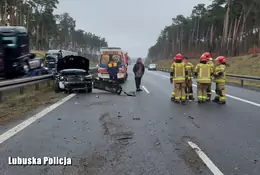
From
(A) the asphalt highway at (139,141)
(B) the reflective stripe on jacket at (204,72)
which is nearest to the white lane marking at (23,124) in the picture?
(A) the asphalt highway at (139,141)

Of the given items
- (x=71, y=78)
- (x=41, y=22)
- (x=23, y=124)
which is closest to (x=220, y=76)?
(x=71, y=78)

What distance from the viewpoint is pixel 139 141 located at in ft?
20.2

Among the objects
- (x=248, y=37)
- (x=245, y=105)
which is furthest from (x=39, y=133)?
(x=248, y=37)

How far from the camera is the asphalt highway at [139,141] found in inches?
183

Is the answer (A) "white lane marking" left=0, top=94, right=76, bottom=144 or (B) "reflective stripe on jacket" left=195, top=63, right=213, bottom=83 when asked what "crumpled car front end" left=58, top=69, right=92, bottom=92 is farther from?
(B) "reflective stripe on jacket" left=195, top=63, right=213, bottom=83

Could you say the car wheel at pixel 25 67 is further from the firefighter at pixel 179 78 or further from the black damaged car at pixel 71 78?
the firefighter at pixel 179 78

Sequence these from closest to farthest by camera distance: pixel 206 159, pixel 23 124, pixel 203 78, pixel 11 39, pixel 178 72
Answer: pixel 206 159, pixel 23 124, pixel 203 78, pixel 178 72, pixel 11 39

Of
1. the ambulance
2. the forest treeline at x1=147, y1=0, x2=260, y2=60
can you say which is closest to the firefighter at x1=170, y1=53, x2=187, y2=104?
the ambulance

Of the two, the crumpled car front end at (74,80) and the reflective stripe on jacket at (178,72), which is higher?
the reflective stripe on jacket at (178,72)

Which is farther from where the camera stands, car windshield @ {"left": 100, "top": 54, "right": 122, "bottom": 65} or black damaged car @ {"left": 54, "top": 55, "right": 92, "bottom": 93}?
car windshield @ {"left": 100, "top": 54, "right": 122, "bottom": 65}

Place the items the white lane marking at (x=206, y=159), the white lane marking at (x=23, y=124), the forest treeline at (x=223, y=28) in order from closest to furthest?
the white lane marking at (x=206, y=159) → the white lane marking at (x=23, y=124) → the forest treeline at (x=223, y=28)

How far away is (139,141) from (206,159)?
59.0 inches

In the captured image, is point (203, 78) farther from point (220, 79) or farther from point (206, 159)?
point (206, 159)

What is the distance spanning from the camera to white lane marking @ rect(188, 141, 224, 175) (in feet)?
14.8
